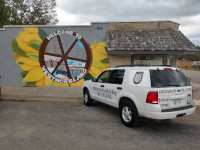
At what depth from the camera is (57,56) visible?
1112 cm

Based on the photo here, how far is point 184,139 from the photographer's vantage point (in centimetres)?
363

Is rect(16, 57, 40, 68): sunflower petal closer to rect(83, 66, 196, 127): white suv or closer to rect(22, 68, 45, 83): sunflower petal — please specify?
rect(22, 68, 45, 83): sunflower petal

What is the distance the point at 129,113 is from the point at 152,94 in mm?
1036

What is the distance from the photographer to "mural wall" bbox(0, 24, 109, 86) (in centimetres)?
1099

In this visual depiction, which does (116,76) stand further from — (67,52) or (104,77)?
(67,52)

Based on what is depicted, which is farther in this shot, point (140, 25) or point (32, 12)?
point (32, 12)

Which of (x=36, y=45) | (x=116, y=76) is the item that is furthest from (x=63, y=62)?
(x=116, y=76)

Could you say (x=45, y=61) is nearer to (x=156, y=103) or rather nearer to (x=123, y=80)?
(x=123, y=80)

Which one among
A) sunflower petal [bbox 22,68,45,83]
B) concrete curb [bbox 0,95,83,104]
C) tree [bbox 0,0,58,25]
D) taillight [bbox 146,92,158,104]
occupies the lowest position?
concrete curb [bbox 0,95,83,104]

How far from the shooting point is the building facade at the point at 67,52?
10.9 metres

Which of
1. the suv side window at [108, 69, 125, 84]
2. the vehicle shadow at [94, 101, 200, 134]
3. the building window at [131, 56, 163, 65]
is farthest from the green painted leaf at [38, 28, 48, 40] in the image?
the vehicle shadow at [94, 101, 200, 134]

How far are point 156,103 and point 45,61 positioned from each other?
31.5ft

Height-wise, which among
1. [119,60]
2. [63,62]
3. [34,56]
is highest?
[34,56]

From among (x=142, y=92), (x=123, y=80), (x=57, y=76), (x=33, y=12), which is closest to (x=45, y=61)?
(x=57, y=76)
